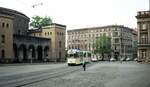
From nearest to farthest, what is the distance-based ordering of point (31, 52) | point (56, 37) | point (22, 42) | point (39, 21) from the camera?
point (22, 42), point (31, 52), point (56, 37), point (39, 21)

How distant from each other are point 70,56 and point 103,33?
81144 millimetres

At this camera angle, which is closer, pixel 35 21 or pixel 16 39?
pixel 16 39

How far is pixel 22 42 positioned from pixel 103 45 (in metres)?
57.3

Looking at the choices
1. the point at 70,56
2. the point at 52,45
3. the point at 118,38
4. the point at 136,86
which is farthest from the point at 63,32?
the point at 136,86

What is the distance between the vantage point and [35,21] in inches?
4193

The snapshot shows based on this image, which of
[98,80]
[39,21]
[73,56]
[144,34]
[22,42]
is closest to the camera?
[98,80]

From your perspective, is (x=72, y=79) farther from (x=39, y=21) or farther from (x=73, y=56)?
(x=39, y=21)

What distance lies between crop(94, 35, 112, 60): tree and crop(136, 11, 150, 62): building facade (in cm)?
4109

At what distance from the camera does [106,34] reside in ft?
439

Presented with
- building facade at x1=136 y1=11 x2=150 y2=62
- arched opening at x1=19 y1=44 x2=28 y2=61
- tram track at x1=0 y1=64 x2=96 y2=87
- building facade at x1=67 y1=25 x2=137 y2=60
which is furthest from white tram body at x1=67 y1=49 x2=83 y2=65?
building facade at x1=67 y1=25 x2=137 y2=60

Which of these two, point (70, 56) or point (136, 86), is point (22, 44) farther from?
point (136, 86)

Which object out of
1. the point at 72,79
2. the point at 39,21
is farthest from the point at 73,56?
the point at 39,21

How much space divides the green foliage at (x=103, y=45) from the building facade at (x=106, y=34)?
23.7 feet

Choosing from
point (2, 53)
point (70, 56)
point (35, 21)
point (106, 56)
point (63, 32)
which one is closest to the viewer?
point (70, 56)
